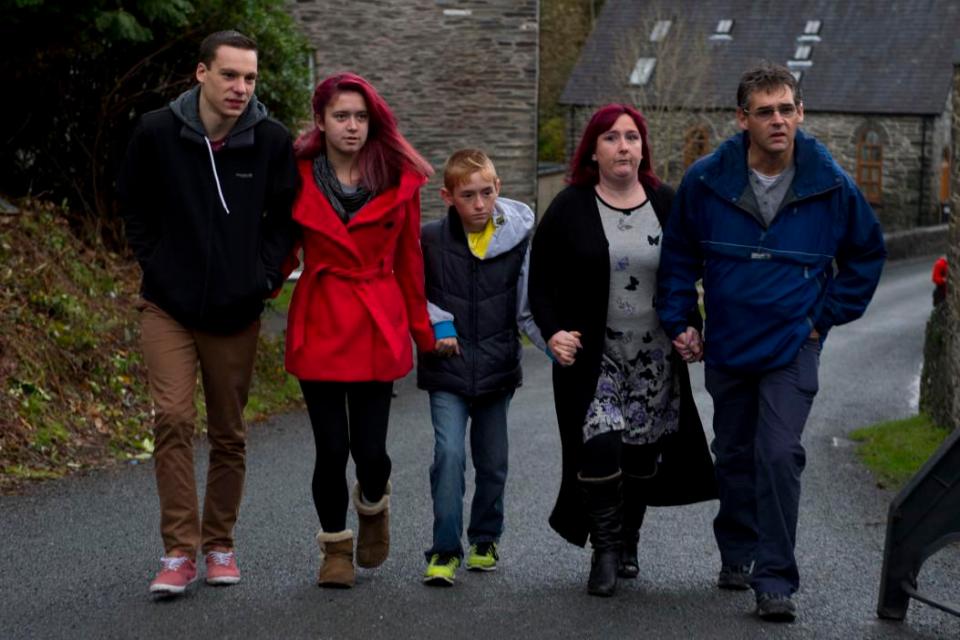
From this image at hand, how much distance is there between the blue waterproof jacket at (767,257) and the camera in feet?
18.8

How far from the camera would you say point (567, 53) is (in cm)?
5862

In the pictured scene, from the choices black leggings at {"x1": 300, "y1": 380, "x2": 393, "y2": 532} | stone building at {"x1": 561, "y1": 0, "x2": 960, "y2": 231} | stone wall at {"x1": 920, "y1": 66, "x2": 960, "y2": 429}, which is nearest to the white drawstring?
black leggings at {"x1": 300, "y1": 380, "x2": 393, "y2": 532}

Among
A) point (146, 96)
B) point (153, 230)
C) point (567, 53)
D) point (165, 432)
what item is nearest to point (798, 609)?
point (165, 432)

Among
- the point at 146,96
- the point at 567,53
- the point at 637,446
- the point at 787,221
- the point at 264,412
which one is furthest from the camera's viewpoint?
the point at 567,53

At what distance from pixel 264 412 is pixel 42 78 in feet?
10.8

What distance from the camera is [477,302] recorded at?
6.18m

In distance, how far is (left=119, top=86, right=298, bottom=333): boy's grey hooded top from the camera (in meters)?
5.75

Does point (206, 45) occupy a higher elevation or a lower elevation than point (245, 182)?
higher

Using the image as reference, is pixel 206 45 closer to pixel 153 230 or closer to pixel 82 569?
pixel 153 230

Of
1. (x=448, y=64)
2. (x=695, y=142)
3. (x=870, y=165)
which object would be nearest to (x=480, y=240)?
(x=448, y=64)

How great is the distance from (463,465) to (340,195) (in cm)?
119

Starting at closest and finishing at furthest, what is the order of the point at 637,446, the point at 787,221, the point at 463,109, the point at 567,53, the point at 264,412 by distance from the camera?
the point at 787,221
the point at 637,446
the point at 264,412
the point at 463,109
the point at 567,53

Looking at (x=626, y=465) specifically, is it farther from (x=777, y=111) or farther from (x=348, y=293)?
(x=777, y=111)

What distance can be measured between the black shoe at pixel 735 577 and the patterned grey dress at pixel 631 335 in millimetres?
701
